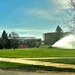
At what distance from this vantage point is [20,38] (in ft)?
537

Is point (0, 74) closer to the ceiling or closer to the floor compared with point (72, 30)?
closer to the floor

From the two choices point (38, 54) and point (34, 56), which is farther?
point (38, 54)

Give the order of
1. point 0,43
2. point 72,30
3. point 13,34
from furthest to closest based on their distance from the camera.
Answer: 1. point 13,34
2. point 0,43
3. point 72,30

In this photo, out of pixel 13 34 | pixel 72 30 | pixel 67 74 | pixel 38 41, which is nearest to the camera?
pixel 67 74

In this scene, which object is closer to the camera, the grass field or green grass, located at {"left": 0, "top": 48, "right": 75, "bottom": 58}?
the grass field

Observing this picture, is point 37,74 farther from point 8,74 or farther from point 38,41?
point 38,41

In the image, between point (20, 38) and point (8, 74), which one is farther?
point (20, 38)

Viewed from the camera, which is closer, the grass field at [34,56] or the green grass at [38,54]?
the grass field at [34,56]

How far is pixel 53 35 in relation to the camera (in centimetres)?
16312

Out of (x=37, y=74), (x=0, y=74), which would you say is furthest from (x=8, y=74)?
(x=37, y=74)

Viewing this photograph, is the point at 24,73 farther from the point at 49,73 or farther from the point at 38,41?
the point at 38,41

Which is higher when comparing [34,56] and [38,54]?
[38,54]

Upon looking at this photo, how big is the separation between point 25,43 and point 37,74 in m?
144

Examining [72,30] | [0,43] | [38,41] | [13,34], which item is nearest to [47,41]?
[38,41]
